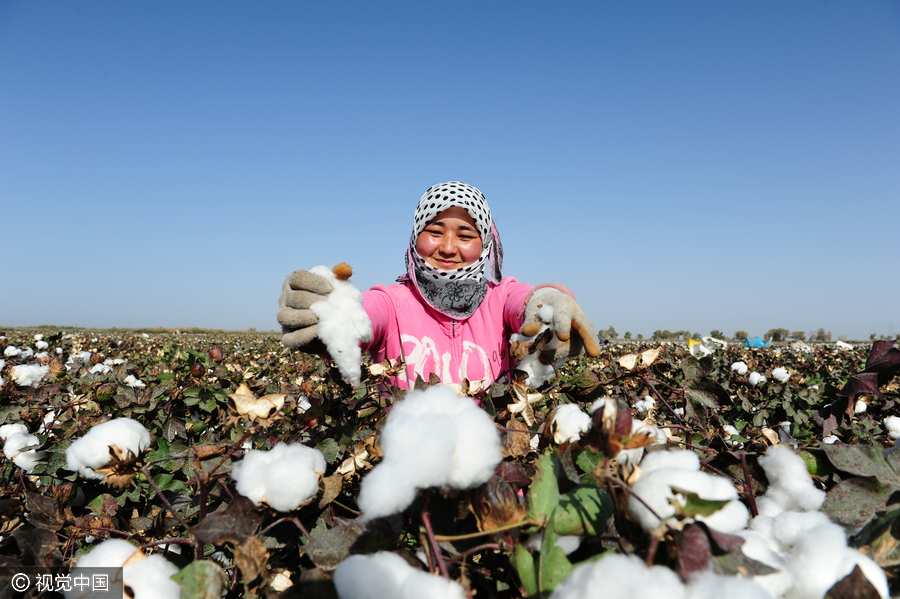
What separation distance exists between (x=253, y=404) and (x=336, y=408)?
0.32 m

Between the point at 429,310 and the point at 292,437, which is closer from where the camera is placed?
the point at 292,437

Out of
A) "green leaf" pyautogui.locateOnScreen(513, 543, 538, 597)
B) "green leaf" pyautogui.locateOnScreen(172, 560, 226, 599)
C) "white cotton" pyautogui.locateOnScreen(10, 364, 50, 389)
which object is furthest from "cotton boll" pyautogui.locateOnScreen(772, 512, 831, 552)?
"white cotton" pyautogui.locateOnScreen(10, 364, 50, 389)

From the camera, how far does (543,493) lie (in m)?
0.57

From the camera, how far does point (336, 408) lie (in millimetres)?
1035

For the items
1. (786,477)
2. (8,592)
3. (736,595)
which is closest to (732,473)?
(786,477)

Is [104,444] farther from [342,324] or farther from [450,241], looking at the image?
[450,241]

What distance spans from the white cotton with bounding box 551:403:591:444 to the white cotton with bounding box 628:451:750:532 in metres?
0.17

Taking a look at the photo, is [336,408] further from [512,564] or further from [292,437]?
[512,564]

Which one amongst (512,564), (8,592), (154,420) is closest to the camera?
(512,564)

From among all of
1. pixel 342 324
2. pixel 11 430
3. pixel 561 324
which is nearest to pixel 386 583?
pixel 342 324

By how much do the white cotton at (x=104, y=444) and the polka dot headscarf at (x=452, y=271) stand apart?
142 cm

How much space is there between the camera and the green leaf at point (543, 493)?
550 millimetres

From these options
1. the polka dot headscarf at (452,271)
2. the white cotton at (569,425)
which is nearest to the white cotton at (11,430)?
the polka dot headscarf at (452,271)

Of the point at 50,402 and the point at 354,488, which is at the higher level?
the point at 354,488
